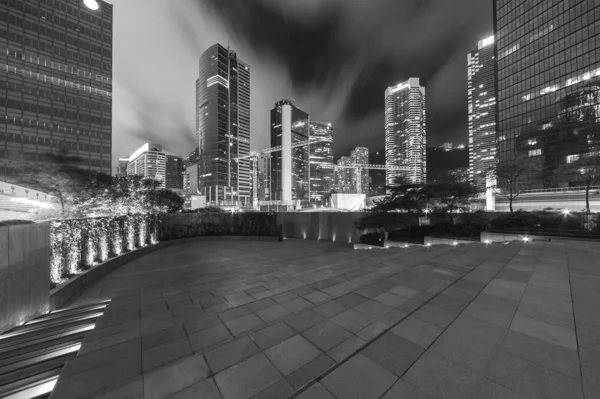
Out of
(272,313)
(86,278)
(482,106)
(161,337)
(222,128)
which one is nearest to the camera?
(161,337)

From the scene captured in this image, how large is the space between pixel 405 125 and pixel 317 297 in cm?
14109

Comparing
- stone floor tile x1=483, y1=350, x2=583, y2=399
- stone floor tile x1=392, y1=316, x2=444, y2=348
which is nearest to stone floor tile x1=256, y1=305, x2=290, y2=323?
stone floor tile x1=392, y1=316, x2=444, y2=348

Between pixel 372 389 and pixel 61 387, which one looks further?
pixel 61 387

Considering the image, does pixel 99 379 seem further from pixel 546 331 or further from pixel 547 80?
pixel 547 80

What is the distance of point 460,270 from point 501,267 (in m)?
1.17

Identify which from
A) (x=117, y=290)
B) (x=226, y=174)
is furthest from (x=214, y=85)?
(x=117, y=290)

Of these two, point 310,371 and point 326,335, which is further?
point 326,335

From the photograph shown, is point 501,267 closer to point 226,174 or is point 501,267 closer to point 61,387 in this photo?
point 61,387

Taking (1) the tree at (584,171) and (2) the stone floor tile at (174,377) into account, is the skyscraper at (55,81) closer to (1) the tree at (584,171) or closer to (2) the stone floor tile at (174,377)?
(2) the stone floor tile at (174,377)

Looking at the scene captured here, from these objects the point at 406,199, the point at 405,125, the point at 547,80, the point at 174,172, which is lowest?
the point at 406,199

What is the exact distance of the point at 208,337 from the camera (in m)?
3.17

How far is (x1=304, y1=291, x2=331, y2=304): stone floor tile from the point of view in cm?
429

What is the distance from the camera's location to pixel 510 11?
52.6 m

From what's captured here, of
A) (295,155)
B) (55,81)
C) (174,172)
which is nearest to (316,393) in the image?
(55,81)
